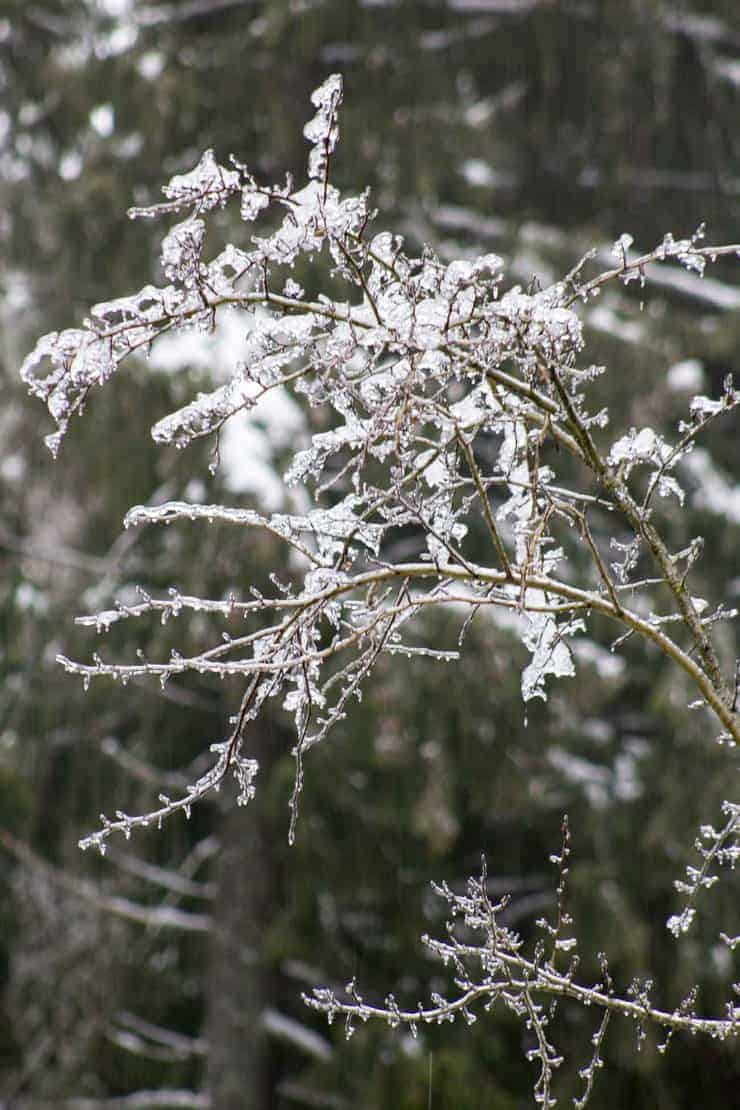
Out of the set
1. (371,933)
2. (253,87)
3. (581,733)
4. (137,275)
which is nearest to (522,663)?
(581,733)

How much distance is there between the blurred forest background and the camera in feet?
22.1

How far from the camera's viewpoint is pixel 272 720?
22.9 feet

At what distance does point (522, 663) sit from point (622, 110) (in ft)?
13.7

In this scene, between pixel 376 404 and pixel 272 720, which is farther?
pixel 272 720

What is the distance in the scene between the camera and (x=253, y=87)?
749 centimetres

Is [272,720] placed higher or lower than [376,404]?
higher

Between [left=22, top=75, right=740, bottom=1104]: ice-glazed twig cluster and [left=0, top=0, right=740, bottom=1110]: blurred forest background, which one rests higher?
[left=0, top=0, right=740, bottom=1110]: blurred forest background

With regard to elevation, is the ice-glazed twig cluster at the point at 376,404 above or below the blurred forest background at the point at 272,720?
below

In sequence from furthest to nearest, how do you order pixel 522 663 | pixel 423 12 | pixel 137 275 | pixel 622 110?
pixel 622 110
pixel 423 12
pixel 137 275
pixel 522 663

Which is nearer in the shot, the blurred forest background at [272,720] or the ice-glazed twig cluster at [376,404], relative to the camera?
the ice-glazed twig cluster at [376,404]

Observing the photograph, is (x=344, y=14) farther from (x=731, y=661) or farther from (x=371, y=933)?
(x=371, y=933)

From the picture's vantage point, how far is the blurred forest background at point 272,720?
22.1 ft

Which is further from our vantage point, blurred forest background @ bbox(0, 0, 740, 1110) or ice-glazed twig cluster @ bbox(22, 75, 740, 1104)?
blurred forest background @ bbox(0, 0, 740, 1110)

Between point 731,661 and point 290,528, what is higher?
point 731,661
